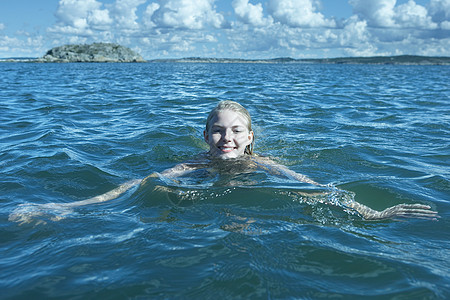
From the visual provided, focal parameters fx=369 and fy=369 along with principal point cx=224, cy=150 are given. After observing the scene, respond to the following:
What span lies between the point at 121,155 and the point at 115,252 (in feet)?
12.9

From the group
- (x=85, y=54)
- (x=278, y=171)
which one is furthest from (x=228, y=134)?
(x=85, y=54)

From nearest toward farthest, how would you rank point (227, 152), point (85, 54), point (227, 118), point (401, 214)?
point (401, 214), point (227, 118), point (227, 152), point (85, 54)

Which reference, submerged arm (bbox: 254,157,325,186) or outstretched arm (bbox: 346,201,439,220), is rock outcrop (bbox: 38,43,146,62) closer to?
submerged arm (bbox: 254,157,325,186)

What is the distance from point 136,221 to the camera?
336 cm

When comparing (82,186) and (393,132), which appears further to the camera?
(393,132)

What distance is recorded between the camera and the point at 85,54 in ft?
568

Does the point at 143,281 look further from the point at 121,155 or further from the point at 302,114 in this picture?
the point at 302,114

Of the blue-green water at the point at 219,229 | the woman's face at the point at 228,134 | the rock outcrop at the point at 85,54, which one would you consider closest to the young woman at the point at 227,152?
the woman's face at the point at 228,134

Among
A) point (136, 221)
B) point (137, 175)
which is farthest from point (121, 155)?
point (136, 221)

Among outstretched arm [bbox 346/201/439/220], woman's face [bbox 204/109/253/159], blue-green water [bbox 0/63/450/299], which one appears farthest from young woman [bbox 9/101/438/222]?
outstretched arm [bbox 346/201/439/220]

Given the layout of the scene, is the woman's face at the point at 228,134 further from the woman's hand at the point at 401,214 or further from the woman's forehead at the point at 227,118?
the woman's hand at the point at 401,214

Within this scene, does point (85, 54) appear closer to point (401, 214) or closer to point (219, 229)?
point (219, 229)

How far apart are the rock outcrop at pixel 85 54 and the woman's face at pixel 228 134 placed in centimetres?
16859

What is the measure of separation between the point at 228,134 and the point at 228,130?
6cm
